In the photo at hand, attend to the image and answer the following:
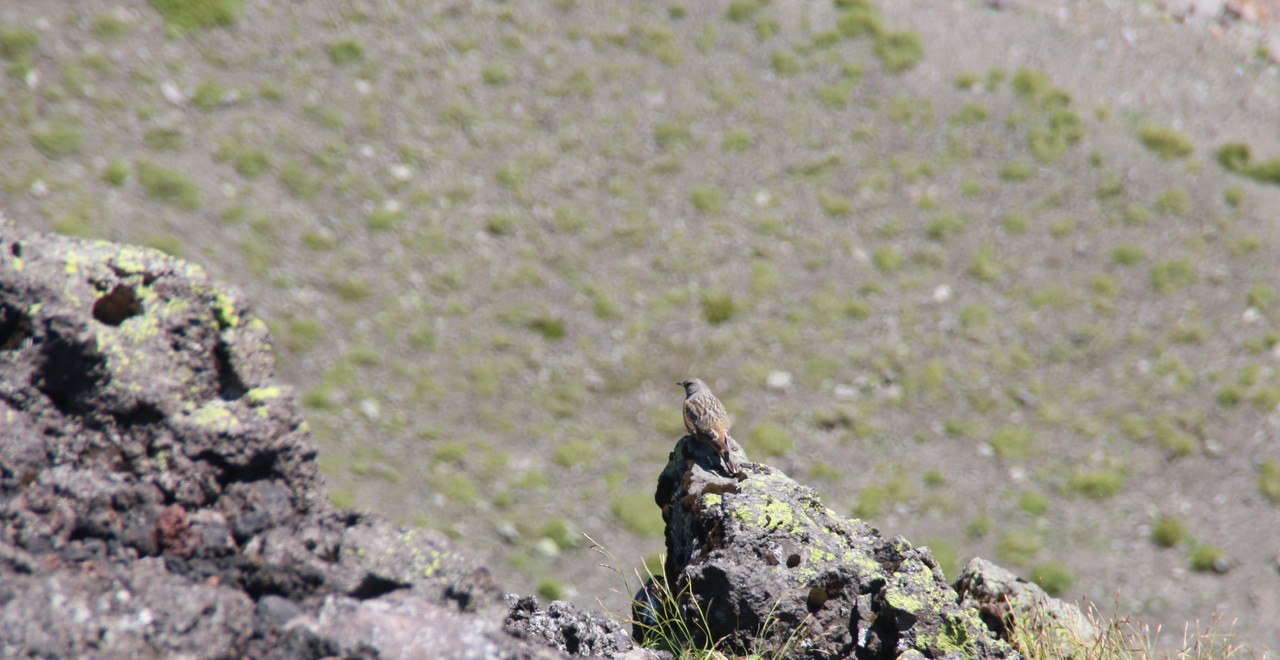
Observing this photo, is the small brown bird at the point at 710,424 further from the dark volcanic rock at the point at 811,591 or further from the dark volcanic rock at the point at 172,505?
the dark volcanic rock at the point at 172,505

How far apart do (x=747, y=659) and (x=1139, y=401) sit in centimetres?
926

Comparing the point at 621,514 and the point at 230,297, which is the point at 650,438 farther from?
the point at 230,297

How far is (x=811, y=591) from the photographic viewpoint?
5422mm

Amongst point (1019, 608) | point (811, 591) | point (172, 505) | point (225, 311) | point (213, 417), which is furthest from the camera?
point (1019, 608)

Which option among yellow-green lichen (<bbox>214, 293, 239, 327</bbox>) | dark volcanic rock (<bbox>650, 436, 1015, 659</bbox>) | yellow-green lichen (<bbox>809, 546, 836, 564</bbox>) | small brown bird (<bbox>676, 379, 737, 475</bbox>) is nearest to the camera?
yellow-green lichen (<bbox>214, 293, 239, 327</bbox>)

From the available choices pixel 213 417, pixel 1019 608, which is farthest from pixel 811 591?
pixel 213 417

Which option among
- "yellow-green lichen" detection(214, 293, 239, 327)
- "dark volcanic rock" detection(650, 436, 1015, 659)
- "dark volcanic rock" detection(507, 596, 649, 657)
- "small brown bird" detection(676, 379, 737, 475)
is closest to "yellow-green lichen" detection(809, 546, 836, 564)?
"dark volcanic rock" detection(650, 436, 1015, 659)

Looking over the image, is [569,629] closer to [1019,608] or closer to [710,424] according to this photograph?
[710,424]

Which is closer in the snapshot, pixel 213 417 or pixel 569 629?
pixel 213 417

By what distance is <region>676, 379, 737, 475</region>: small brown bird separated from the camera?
5.98 metres

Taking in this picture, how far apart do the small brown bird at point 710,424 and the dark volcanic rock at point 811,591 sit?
0.33 metres

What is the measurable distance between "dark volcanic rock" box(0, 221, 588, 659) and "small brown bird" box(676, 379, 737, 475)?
1.63 metres

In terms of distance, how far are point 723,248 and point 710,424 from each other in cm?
762

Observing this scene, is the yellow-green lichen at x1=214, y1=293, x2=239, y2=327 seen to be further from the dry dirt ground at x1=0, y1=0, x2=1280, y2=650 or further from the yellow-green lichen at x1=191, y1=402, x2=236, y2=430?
the dry dirt ground at x1=0, y1=0, x2=1280, y2=650
